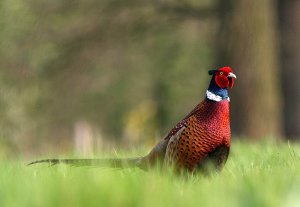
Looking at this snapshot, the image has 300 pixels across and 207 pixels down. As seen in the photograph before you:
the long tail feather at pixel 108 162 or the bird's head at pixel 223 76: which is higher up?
the bird's head at pixel 223 76

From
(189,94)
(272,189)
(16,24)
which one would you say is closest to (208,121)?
(272,189)

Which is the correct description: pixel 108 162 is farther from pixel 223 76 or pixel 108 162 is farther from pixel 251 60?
pixel 251 60

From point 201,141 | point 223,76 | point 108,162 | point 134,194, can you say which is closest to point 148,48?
point 223,76

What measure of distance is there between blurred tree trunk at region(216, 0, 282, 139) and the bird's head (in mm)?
9787

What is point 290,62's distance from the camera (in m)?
17.3

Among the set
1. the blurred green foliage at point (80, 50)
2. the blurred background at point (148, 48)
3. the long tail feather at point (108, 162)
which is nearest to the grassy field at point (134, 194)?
the long tail feather at point (108, 162)

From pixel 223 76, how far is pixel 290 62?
11860mm

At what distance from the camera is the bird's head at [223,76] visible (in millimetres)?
5664

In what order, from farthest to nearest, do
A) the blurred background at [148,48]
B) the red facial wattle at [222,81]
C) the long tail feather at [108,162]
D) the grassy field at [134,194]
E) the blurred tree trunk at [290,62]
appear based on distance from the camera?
the blurred tree trunk at [290,62]
the blurred background at [148,48]
the red facial wattle at [222,81]
the long tail feather at [108,162]
the grassy field at [134,194]

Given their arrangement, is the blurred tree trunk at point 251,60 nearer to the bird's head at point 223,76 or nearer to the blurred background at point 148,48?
the blurred background at point 148,48

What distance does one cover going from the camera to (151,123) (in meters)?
29.0

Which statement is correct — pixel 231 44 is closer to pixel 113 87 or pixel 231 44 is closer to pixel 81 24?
pixel 81 24

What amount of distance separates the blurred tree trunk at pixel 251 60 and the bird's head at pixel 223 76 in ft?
32.1

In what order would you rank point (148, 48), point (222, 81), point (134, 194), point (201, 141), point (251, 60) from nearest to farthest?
point (134, 194) < point (201, 141) < point (222, 81) < point (251, 60) < point (148, 48)
